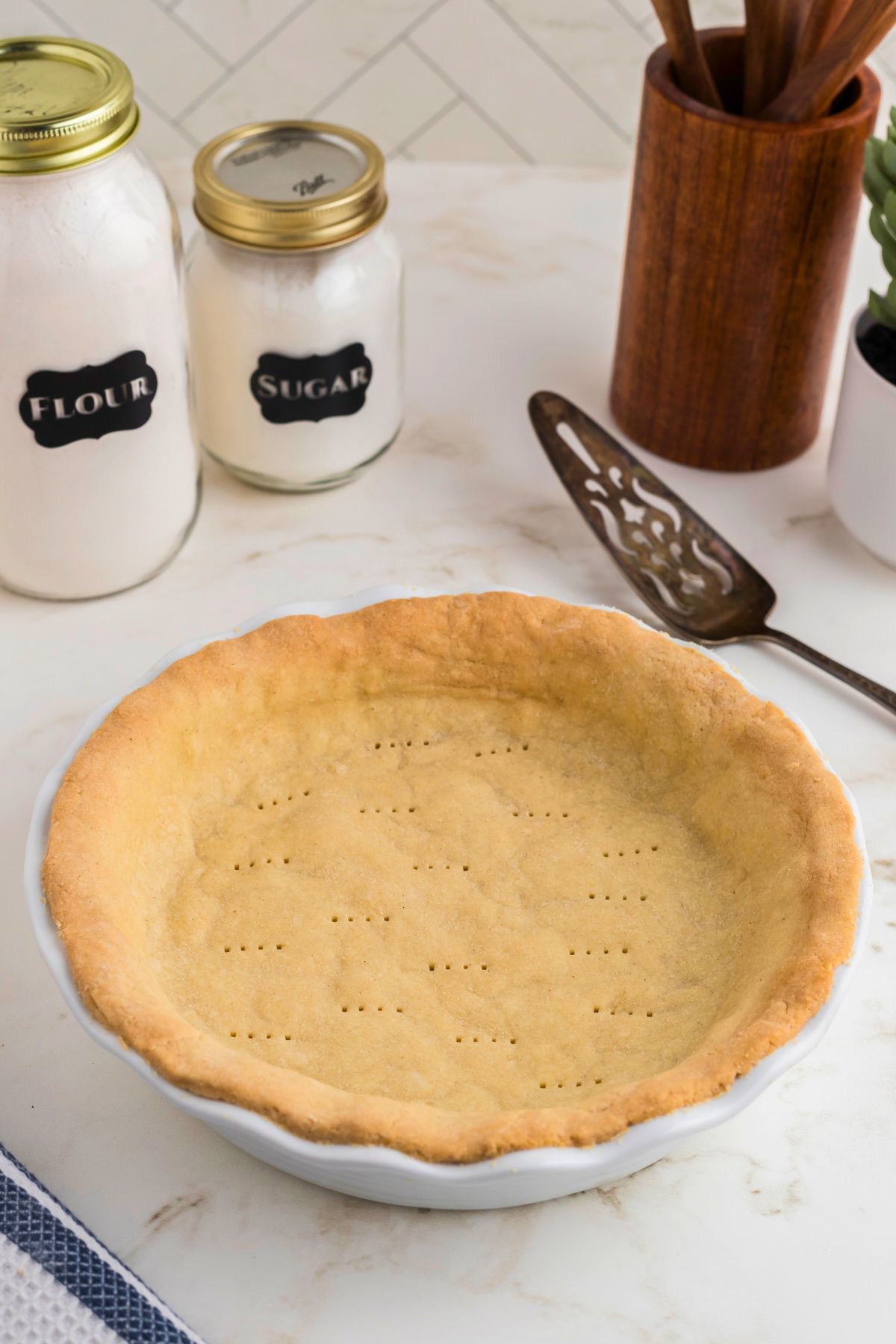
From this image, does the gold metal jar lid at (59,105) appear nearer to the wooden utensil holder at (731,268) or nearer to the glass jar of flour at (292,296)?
the glass jar of flour at (292,296)

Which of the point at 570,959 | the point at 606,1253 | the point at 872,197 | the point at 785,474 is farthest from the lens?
the point at 785,474

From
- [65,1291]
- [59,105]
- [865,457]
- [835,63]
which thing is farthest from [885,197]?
[65,1291]

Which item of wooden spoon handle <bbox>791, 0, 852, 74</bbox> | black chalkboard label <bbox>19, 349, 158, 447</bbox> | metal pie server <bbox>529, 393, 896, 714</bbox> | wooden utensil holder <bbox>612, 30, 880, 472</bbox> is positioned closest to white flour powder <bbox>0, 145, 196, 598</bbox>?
black chalkboard label <bbox>19, 349, 158, 447</bbox>

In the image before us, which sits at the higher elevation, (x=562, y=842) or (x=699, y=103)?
(x=699, y=103)

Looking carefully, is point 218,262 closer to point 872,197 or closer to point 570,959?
point 872,197

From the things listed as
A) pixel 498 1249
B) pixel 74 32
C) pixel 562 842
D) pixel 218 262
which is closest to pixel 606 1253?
pixel 498 1249

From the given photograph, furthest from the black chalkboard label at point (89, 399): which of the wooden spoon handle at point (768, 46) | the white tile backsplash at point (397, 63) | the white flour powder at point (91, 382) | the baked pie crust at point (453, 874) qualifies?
the white tile backsplash at point (397, 63)
